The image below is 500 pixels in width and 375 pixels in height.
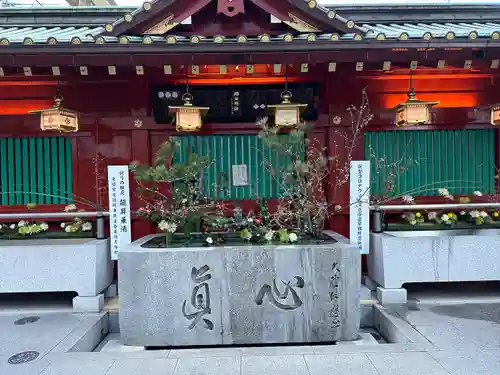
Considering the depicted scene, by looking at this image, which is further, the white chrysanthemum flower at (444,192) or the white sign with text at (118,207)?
the white chrysanthemum flower at (444,192)

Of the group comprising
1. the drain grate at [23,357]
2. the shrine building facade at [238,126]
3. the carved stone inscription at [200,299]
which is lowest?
the drain grate at [23,357]

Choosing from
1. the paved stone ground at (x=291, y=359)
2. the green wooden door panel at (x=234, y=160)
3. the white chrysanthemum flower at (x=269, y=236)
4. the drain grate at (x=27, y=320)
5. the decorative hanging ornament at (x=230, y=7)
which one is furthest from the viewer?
the green wooden door panel at (x=234, y=160)

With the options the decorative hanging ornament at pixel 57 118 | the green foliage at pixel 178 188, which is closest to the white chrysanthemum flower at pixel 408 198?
the green foliage at pixel 178 188

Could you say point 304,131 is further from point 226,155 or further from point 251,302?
point 251,302

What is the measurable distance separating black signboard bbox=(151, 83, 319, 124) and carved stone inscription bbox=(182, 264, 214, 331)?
2.89 metres

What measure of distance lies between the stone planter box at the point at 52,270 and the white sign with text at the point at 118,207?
1.50 ft

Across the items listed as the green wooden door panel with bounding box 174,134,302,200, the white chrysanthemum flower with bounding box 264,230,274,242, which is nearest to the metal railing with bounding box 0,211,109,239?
the green wooden door panel with bounding box 174,134,302,200

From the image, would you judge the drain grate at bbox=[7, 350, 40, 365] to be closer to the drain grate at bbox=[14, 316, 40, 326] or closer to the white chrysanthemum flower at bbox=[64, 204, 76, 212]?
the drain grate at bbox=[14, 316, 40, 326]

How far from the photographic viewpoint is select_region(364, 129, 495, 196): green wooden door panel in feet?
21.6

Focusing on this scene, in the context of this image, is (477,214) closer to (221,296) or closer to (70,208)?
(221,296)

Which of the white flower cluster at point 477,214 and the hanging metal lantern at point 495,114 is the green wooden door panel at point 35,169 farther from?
the hanging metal lantern at point 495,114

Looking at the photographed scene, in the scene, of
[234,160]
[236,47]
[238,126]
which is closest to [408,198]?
[234,160]

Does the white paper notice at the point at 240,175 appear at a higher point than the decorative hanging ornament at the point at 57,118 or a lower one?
lower

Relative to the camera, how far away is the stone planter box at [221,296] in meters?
4.72
